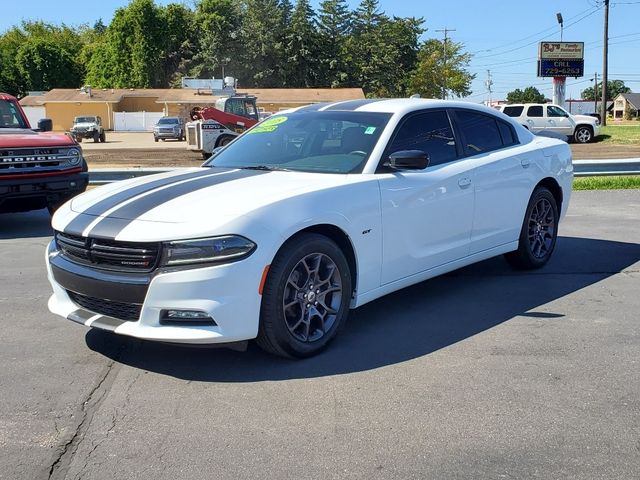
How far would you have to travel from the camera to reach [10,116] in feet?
35.6

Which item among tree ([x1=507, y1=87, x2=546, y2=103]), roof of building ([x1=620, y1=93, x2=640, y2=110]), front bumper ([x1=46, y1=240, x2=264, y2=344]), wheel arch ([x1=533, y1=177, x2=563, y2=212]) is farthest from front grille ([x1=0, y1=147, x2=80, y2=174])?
roof of building ([x1=620, y1=93, x2=640, y2=110])

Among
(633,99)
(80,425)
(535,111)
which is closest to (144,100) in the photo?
(535,111)

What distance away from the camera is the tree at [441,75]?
246 feet

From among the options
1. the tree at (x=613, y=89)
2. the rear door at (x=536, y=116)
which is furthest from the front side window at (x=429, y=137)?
the tree at (x=613, y=89)

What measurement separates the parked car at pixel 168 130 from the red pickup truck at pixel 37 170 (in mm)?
36172

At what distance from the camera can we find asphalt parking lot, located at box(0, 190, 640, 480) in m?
3.32

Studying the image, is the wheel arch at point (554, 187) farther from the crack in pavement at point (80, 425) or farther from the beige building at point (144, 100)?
the beige building at point (144, 100)

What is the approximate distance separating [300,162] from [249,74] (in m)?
76.4

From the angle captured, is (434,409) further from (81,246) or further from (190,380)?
(81,246)

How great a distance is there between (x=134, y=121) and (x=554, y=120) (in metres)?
44.3

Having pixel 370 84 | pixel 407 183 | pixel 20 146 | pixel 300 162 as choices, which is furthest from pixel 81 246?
pixel 370 84

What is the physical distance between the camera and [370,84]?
257 ft

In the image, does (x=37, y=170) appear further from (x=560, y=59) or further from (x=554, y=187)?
(x=560, y=59)

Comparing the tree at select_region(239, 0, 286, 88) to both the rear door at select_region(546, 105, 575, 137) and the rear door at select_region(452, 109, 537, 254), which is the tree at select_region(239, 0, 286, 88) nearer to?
the rear door at select_region(546, 105, 575, 137)
